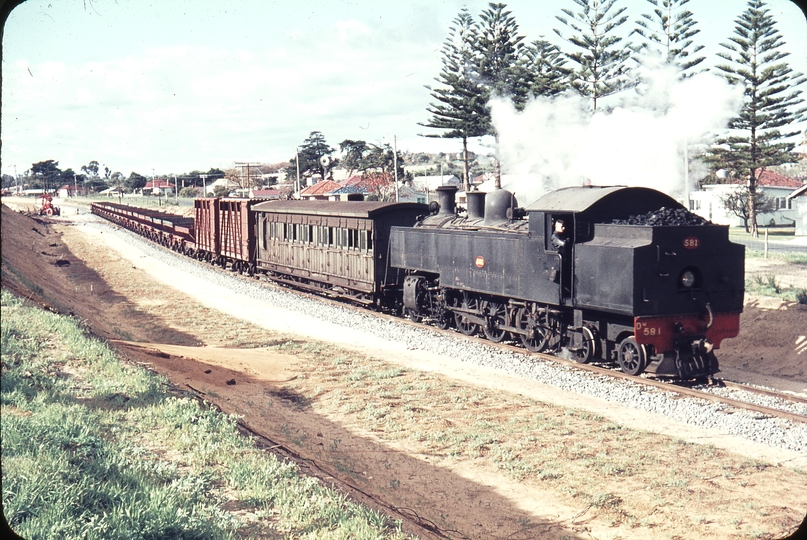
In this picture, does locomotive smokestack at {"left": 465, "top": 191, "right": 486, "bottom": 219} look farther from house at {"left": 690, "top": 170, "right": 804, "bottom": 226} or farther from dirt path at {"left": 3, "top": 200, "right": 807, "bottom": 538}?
house at {"left": 690, "top": 170, "right": 804, "bottom": 226}

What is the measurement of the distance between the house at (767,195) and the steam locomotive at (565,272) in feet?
113

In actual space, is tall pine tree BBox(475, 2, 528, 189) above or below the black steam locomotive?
above

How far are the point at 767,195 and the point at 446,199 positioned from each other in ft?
125

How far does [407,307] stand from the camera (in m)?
18.3

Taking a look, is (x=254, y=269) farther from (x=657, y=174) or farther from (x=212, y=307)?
(x=657, y=174)

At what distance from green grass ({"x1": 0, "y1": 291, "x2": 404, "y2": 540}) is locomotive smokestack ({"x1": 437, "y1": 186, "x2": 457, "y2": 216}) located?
33.7 ft

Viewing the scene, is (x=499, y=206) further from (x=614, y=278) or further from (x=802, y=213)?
(x=802, y=213)

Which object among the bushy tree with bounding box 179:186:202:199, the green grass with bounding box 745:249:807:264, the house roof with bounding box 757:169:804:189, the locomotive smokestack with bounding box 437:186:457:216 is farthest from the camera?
the bushy tree with bounding box 179:186:202:199

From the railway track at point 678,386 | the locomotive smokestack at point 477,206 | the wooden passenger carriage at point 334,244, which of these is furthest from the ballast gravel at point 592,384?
the locomotive smokestack at point 477,206

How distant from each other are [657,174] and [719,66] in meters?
11.8

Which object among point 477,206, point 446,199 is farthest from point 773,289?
point 446,199

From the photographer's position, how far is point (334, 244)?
70.6ft

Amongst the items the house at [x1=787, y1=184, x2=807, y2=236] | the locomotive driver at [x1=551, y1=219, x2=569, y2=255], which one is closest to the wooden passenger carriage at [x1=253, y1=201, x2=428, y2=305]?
the locomotive driver at [x1=551, y1=219, x2=569, y2=255]

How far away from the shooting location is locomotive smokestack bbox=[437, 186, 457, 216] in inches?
704
